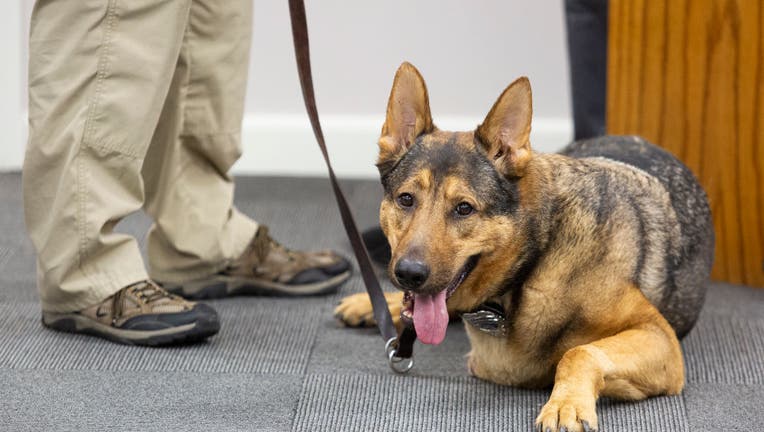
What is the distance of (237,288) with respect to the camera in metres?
3.35

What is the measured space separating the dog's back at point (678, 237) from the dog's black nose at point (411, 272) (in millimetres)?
621

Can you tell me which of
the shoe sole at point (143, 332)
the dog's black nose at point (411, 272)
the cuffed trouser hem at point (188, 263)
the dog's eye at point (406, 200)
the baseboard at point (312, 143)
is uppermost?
the dog's eye at point (406, 200)

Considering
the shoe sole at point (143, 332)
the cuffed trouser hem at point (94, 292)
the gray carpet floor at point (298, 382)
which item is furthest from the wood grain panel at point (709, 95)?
the cuffed trouser hem at point (94, 292)

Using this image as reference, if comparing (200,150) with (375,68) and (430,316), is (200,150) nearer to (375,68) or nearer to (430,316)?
(430,316)

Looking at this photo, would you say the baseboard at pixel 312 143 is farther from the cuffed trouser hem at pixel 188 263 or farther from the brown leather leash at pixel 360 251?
the brown leather leash at pixel 360 251

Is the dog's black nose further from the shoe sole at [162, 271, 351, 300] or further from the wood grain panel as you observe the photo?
the wood grain panel

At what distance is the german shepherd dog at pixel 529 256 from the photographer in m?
2.35

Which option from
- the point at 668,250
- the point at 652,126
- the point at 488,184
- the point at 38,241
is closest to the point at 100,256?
the point at 38,241

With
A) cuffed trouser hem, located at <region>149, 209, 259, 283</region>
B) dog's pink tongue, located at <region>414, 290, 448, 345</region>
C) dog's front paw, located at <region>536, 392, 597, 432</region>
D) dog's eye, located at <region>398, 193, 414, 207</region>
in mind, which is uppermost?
dog's eye, located at <region>398, 193, 414, 207</region>

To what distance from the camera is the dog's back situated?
2.68 meters

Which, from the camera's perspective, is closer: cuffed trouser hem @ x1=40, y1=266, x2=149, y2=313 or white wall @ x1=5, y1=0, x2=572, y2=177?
cuffed trouser hem @ x1=40, y1=266, x2=149, y2=313

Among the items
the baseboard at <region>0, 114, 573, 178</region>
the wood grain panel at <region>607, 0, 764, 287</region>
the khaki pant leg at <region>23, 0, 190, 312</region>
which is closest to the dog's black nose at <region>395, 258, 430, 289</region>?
the khaki pant leg at <region>23, 0, 190, 312</region>

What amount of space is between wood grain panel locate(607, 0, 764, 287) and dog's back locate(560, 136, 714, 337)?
51cm

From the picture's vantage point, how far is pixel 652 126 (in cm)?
357
